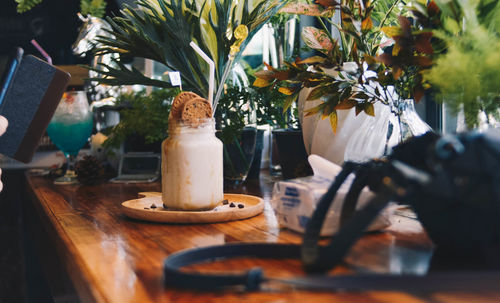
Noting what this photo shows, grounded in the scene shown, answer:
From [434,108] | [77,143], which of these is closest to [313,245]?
[434,108]

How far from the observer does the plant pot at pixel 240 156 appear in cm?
130

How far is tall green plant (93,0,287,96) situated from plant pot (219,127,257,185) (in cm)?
20

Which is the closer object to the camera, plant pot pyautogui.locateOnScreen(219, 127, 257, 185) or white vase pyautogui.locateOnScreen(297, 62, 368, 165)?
white vase pyautogui.locateOnScreen(297, 62, 368, 165)

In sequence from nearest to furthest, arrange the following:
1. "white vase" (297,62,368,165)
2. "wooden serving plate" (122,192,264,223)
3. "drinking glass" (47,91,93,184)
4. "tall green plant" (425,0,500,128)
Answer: "tall green plant" (425,0,500,128) < "wooden serving plate" (122,192,264,223) < "white vase" (297,62,368,165) < "drinking glass" (47,91,93,184)

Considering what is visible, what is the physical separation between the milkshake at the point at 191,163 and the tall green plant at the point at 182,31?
1.33ft

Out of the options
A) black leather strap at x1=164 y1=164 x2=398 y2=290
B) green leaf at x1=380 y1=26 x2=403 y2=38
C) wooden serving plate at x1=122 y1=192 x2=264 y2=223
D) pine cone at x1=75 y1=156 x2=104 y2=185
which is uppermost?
green leaf at x1=380 y1=26 x2=403 y2=38

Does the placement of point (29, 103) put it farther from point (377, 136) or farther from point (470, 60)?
point (470, 60)

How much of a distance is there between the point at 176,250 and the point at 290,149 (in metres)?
0.78

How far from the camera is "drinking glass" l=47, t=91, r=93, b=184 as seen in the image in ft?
5.06

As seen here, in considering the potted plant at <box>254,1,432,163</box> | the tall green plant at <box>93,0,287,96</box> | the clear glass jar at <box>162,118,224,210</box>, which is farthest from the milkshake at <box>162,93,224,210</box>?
the tall green plant at <box>93,0,287,96</box>

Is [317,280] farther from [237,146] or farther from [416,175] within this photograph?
[237,146]

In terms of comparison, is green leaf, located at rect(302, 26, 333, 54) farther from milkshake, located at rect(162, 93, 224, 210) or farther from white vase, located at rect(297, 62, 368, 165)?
milkshake, located at rect(162, 93, 224, 210)

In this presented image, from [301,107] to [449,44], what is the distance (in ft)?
2.33

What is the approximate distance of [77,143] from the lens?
159cm
